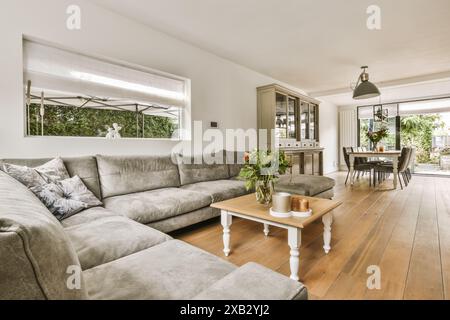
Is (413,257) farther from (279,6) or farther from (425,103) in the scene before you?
(425,103)

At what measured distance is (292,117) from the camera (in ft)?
16.6

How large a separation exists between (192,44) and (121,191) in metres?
2.40

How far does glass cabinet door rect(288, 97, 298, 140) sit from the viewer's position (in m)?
4.95

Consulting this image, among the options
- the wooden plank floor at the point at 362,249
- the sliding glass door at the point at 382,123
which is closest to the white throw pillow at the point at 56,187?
the wooden plank floor at the point at 362,249

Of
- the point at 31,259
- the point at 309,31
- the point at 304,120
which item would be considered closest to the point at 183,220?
the point at 31,259

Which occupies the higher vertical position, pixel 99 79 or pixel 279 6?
pixel 279 6

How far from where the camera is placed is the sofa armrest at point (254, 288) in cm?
71

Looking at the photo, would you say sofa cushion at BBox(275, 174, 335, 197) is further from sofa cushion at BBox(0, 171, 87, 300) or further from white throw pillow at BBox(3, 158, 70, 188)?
sofa cushion at BBox(0, 171, 87, 300)

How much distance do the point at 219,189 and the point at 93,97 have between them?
177 centimetres

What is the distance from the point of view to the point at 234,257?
1933mm

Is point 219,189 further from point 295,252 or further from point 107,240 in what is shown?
point 107,240

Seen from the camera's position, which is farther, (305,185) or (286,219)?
(305,185)

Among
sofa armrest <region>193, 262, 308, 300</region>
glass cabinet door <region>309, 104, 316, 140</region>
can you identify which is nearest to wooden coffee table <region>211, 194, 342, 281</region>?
sofa armrest <region>193, 262, 308, 300</region>
